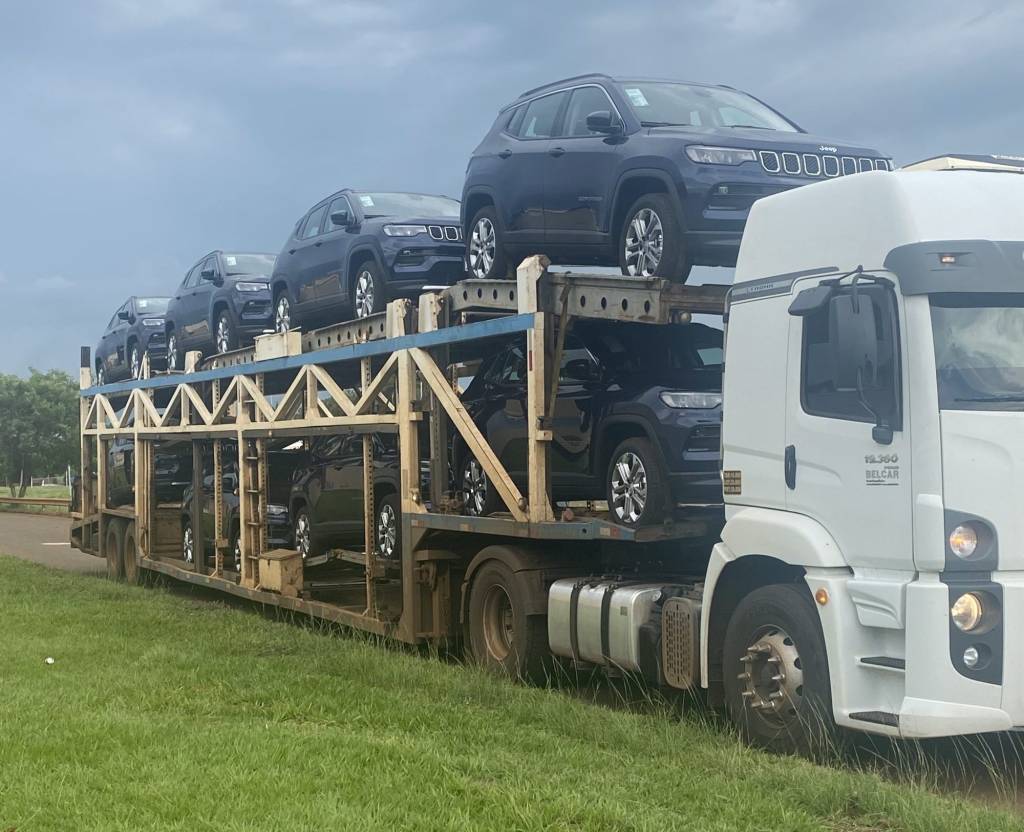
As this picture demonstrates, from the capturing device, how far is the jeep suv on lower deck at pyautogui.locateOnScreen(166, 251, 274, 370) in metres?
15.5

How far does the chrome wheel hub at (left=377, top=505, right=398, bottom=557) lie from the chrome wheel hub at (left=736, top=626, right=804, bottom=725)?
4.66m

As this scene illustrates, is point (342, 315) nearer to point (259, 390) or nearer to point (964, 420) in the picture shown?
point (259, 390)

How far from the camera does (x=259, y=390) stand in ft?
44.0

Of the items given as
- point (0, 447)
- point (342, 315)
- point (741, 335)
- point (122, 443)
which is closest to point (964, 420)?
point (741, 335)

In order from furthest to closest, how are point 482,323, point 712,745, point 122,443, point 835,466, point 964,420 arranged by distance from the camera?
1. point 122,443
2. point 482,323
3. point 712,745
4. point 835,466
5. point 964,420

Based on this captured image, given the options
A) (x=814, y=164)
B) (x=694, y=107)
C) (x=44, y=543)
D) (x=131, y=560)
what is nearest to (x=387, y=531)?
(x=694, y=107)

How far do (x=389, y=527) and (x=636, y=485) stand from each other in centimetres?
350

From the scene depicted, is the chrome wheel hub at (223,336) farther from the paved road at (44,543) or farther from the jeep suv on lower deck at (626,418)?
the jeep suv on lower deck at (626,418)

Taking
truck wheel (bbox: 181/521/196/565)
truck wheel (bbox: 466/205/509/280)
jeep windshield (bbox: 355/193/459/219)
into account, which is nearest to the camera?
truck wheel (bbox: 466/205/509/280)

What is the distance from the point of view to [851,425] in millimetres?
6246

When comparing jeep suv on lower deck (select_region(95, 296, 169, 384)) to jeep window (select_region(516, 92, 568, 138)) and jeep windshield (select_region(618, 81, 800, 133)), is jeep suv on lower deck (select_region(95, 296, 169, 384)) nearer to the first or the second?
jeep window (select_region(516, 92, 568, 138))

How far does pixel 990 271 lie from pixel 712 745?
268 centimetres

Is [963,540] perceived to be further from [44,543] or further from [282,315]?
[44,543]

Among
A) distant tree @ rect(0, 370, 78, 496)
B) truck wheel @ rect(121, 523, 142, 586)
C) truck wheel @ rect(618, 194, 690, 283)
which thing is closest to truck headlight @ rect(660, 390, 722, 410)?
truck wheel @ rect(618, 194, 690, 283)
